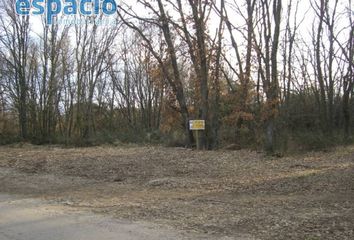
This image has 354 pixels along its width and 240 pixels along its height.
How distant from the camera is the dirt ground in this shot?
328 inches

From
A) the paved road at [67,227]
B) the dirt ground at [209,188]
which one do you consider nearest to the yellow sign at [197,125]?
the dirt ground at [209,188]

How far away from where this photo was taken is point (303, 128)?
34.4 m

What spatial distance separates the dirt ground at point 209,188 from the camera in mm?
8320

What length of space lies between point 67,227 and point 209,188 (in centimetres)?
508

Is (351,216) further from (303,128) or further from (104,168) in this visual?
(303,128)

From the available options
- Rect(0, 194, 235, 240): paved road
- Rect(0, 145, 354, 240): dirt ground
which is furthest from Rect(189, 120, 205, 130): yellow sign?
Rect(0, 194, 235, 240): paved road

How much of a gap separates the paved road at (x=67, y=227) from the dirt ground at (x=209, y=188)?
0.44 metres

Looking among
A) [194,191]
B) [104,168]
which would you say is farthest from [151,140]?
[194,191]

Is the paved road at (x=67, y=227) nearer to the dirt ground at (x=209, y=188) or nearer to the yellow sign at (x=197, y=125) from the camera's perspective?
the dirt ground at (x=209, y=188)

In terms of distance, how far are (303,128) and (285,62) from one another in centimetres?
803

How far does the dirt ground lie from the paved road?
17.5 inches

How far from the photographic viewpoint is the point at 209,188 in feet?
42.0

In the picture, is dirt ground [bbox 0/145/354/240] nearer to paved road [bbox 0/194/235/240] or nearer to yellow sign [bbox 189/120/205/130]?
paved road [bbox 0/194/235/240]

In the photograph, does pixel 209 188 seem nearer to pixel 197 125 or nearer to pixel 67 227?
pixel 67 227
